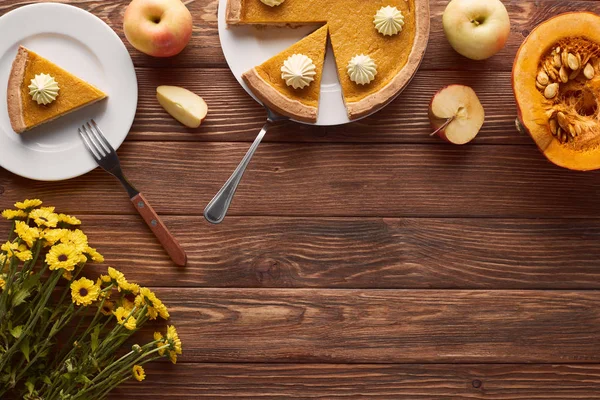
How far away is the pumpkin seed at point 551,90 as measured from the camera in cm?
158

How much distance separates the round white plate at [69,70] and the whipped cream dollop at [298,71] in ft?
1.38

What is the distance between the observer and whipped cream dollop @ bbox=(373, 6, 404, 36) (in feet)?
5.48

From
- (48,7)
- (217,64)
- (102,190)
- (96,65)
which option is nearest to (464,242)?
(217,64)

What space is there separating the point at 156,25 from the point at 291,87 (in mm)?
393

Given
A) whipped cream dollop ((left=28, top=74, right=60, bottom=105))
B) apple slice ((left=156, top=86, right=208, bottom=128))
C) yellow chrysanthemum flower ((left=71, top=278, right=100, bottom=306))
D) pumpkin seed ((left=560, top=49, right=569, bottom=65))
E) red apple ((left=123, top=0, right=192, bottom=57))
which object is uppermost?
pumpkin seed ((left=560, top=49, right=569, bottom=65))

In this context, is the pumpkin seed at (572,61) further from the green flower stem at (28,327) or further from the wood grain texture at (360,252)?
the green flower stem at (28,327)

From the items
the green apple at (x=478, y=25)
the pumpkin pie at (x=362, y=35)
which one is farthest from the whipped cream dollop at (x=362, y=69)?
the green apple at (x=478, y=25)

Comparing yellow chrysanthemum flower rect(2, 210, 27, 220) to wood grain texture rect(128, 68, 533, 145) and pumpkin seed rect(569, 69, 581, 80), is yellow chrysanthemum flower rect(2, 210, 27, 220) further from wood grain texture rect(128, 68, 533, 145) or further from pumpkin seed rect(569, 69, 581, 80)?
pumpkin seed rect(569, 69, 581, 80)

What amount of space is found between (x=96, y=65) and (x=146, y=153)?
0.28 m

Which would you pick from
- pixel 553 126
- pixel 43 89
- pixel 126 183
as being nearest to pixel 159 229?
pixel 126 183

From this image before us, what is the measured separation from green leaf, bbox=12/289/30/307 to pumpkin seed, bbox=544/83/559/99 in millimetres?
1395

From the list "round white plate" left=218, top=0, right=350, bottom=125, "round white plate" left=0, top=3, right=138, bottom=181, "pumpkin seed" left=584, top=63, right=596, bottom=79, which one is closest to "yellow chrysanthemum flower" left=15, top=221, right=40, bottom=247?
"round white plate" left=0, top=3, right=138, bottom=181

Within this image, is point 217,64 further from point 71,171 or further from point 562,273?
point 562,273

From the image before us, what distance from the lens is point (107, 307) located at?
65.7 inches
